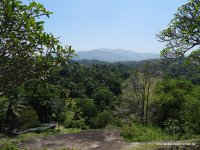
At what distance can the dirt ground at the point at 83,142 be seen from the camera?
48.5ft

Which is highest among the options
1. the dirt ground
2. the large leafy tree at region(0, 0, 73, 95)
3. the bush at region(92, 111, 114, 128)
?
the large leafy tree at region(0, 0, 73, 95)

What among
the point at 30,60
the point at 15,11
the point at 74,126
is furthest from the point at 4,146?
the point at 74,126

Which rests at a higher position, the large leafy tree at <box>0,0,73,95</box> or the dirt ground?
the large leafy tree at <box>0,0,73,95</box>

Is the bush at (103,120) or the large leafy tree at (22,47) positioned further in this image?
the bush at (103,120)

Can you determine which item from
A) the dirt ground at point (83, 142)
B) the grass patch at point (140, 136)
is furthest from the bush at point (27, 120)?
the grass patch at point (140, 136)

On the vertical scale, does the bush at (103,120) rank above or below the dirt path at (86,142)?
below

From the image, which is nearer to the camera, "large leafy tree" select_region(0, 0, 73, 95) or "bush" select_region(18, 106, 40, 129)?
"large leafy tree" select_region(0, 0, 73, 95)

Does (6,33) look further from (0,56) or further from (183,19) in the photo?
(183,19)

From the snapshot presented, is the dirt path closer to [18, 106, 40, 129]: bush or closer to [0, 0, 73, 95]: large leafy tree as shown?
[0, 0, 73, 95]: large leafy tree

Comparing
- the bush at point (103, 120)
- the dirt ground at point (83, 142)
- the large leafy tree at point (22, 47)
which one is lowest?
the bush at point (103, 120)

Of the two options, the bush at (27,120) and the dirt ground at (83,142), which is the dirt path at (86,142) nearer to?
the dirt ground at (83,142)

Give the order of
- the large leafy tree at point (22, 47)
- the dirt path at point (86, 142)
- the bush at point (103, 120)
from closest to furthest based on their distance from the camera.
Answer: the large leafy tree at point (22, 47), the dirt path at point (86, 142), the bush at point (103, 120)

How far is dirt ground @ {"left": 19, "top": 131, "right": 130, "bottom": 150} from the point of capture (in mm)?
14791

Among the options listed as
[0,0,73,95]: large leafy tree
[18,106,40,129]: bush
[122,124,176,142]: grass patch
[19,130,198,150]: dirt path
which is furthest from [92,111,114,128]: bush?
[0,0,73,95]: large leafy tree
